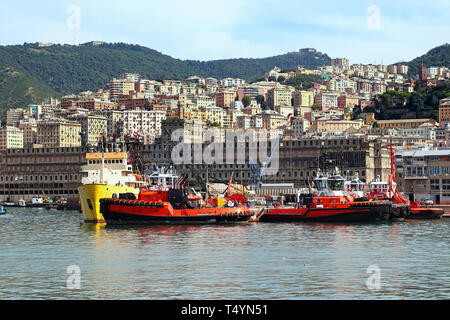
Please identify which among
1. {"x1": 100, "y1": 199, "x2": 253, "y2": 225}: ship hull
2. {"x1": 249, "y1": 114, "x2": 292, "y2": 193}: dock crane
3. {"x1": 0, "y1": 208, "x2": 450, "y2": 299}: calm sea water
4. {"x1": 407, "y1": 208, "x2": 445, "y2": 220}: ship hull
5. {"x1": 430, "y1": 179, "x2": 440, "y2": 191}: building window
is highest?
{"x1": 249, "y1": 114, "x2": 292, "y2": 193}: dock crane

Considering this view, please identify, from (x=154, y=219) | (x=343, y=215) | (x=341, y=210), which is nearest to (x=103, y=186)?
(x=154, y=219)

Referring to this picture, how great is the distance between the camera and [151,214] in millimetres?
66250

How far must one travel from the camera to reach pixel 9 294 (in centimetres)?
2886

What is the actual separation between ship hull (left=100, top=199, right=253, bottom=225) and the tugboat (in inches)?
360

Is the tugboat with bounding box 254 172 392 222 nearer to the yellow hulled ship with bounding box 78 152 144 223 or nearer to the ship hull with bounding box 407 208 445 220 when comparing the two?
the ship hull with bounding box 407 208 445 220

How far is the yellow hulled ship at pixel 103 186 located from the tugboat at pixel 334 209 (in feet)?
49.9

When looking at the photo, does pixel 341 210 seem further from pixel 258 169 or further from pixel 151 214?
pixel 258 169

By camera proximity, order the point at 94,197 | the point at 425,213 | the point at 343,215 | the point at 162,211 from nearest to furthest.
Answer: the point at 162,211 → the point at 343,215 → the point at 94,197 → the point at 425,213

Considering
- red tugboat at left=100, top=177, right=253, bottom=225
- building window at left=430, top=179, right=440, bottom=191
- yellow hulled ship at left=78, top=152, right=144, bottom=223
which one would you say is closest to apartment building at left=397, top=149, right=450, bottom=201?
building window at left=430, top=179, right=440, bottom=191

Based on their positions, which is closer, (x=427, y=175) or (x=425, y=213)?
(x=425, y=213)

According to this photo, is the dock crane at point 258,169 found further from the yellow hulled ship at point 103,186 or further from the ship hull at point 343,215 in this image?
the ship hull at point 343,215

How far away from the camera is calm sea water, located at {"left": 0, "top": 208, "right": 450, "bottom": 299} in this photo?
29.3 metres

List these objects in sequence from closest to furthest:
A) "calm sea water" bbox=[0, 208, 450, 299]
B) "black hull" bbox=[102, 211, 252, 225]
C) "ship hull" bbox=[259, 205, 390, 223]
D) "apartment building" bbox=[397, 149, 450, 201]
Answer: "calm sea water" bbox=[0, 208, 450, 299] → "black hull" bbox=[102, 211, 252, 225] → "ship hull" bbox=[259, 205, 390, 223] → "apartment building" bbox=[397, 149, 450, 201]

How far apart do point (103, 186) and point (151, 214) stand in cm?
769
